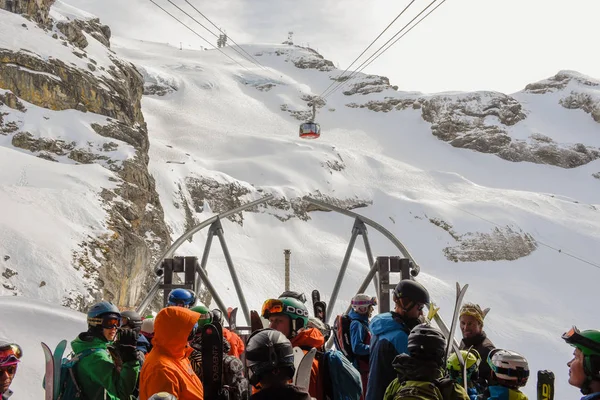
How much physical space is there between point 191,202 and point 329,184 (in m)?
15.8

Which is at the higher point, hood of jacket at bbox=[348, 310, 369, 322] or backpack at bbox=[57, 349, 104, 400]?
hood of jacket at bbox=[348, 310, 369, 322]

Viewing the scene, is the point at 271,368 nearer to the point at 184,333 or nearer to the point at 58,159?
the point at 184,333

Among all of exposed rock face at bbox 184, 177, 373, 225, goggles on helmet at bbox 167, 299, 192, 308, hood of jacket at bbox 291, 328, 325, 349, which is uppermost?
exposed rock face at bbox 184, 177, 373, 225

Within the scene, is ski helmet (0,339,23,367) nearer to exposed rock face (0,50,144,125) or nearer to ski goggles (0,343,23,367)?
ski goggles (0,343,23,367)

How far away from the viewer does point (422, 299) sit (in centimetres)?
338

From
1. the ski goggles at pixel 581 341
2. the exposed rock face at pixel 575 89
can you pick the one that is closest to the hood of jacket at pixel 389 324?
the ski goggles at pixel 581 341

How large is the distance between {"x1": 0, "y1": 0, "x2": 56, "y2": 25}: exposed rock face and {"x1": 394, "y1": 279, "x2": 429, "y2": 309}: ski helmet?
4091cm

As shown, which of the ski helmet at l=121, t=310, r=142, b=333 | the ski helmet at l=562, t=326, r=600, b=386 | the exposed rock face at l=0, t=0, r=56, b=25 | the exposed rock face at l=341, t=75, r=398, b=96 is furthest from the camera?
the exposed rock face at l=341, t=75, r=398, b=96

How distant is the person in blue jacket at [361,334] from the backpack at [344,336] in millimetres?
27

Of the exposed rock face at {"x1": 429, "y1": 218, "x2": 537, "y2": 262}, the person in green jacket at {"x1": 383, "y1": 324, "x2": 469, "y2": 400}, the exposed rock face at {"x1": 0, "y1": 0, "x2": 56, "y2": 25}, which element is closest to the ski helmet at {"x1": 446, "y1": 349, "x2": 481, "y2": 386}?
the person in green jacket at {"x1": 383, "y1": 324, "x2": 469, "y2": 400}

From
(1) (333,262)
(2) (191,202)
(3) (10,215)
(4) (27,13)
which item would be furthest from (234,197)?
(3) (10,215)

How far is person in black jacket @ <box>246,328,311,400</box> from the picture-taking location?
227cm

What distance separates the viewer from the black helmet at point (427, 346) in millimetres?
2391

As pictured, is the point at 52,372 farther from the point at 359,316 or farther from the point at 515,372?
the point at 515,372
